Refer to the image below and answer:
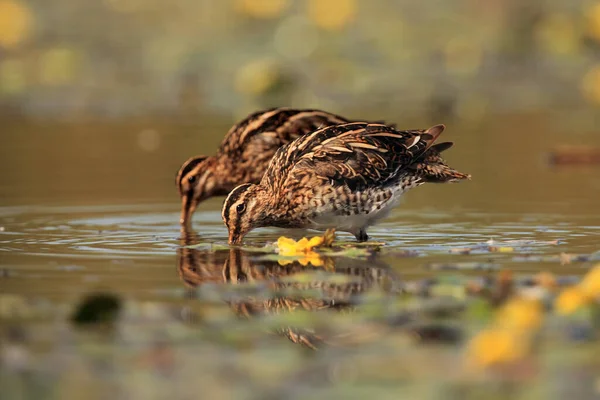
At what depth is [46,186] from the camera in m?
14.6

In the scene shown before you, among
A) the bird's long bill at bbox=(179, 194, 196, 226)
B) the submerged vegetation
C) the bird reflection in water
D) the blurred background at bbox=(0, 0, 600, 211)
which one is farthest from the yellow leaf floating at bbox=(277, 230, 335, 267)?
the blurred background at bbox=(0, 0, 600, 211)

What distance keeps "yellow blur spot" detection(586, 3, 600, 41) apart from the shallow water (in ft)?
11.8

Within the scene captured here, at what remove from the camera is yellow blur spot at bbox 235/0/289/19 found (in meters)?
24.1

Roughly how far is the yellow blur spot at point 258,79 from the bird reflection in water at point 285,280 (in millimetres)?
10927

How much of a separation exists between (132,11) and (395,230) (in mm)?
15019

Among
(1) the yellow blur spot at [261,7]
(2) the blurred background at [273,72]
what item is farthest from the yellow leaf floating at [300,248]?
(1) the yellow blur spot at [261,7]

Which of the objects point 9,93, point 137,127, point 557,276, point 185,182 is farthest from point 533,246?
point 9,93

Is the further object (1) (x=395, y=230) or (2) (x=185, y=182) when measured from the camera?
(2) (x=185, y=182)

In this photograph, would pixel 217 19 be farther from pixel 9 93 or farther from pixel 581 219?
pixel 581 219

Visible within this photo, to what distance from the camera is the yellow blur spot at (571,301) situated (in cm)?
702

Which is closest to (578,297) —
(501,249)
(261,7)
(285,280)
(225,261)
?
(285,280)

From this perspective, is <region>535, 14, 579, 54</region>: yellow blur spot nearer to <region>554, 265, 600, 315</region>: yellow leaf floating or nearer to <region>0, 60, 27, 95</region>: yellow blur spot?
<region>0, 60, 27, 95</region>: yellow blur spot

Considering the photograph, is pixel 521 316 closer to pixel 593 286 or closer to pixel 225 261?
pixel 593 286

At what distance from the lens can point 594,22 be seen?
20797 mm
